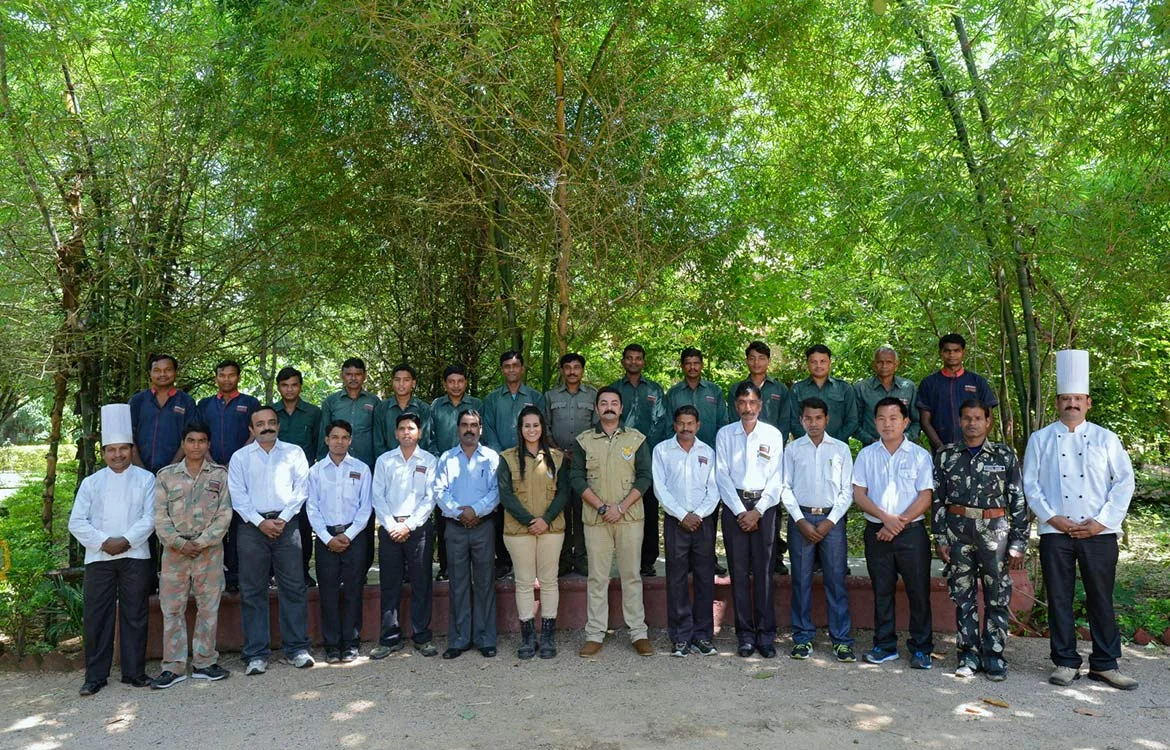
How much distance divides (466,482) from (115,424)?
1.75 metres

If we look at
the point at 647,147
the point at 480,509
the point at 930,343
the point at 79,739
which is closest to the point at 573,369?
the point at 480,509

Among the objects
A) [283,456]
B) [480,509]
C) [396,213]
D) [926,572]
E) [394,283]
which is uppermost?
[396,213]

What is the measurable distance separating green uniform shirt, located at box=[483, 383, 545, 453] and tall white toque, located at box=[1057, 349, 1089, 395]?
2656 millimetres

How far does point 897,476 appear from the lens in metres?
4.41

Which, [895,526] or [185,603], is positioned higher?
[895,526]

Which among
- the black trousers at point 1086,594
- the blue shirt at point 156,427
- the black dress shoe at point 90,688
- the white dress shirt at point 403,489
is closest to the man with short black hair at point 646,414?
the white dress shirt at point 403,489

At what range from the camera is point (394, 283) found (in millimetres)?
6094

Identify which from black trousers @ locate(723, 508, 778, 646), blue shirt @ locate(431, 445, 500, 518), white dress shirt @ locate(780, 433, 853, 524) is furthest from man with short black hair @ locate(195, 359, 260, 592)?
white dress shirt @ locate(780, 433, 853, 524)

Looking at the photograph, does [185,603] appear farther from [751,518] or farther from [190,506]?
[751,518]

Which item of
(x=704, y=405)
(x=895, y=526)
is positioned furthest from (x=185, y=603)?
(x=895, y=526)

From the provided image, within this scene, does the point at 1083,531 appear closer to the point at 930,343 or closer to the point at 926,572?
the point at 926,572

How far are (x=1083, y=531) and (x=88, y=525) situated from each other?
459 cm

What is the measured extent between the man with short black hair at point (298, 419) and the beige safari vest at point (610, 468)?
5.34 feet

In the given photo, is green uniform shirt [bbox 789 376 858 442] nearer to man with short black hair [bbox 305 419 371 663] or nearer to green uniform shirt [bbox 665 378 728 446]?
green uniform shirt [bbox 665 378 728 446]
